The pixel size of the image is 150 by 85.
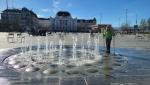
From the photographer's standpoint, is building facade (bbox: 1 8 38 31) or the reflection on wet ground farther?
building facade (bbox: 1 8 38 31)

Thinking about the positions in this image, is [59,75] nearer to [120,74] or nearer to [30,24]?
[120,74]

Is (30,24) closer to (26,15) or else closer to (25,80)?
(26,15)

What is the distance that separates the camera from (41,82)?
32.0 feet

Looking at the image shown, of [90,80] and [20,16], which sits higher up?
[20,16]

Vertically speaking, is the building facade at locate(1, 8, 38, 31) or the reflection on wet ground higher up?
the building facade at locate(1, 8, 38, 31)

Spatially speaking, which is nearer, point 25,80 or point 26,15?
point 25,80

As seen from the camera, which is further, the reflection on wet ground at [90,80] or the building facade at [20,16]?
the building facade at [20,16]

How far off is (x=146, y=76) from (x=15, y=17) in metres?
173

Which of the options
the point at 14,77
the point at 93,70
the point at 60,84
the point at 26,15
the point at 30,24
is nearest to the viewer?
the point at 60,84

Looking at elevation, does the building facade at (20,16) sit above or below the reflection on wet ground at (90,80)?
above

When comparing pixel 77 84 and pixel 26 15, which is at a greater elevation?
pixel 26 15

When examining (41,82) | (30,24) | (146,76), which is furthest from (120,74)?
(30,24)

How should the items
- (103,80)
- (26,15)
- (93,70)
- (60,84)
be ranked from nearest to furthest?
1. (60,84)
2. (103,80)
3. (93,70)
4. (26,15)

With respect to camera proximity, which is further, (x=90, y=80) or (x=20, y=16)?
(x=20, y=16)
